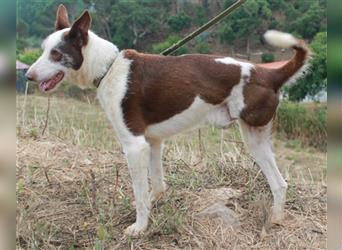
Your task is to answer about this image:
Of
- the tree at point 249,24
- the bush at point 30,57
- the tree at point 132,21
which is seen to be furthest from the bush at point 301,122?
the bush at point 30,57

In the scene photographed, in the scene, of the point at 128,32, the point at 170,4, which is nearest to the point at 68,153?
the point at 128,32

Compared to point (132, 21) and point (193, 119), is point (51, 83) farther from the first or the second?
point (132, 21)

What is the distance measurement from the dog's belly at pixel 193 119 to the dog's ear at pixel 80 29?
0.69 metres

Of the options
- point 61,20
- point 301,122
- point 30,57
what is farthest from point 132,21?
point 61,20

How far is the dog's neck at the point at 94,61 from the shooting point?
3.18 metres

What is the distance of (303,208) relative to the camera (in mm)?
3836

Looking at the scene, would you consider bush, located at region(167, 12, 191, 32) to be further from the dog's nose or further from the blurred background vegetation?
the dog's nose

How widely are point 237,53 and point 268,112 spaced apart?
4218 millimetres

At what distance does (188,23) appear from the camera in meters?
9.97

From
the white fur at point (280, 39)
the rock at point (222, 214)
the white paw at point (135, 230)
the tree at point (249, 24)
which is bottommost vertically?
the rock at point (222, 214)

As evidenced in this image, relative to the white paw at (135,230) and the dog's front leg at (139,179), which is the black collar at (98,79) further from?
the white paw at (135,230)

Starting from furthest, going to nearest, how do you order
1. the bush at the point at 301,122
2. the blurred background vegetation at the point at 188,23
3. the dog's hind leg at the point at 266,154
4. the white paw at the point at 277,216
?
1. the bush at the point at 301,122
2. the blurred background vegetation at the point at 188,23
3. the white paw at the point at 277,216
4. the dog's hind leg at the point at 266,154

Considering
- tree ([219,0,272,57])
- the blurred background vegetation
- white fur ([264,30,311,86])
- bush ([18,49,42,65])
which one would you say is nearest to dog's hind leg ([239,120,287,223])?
white fur ([264,30,311,86])

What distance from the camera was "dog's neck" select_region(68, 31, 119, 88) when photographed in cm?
318
